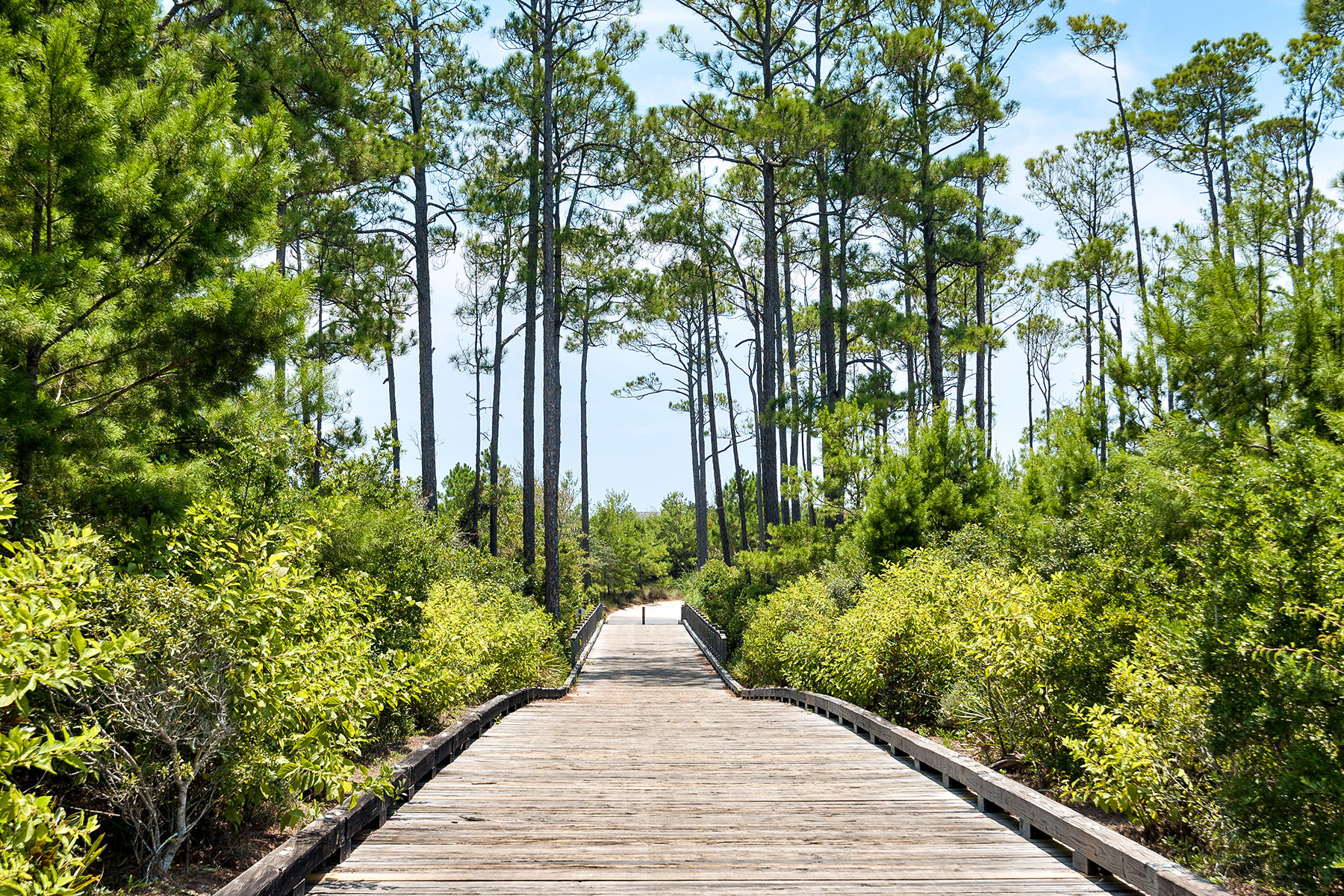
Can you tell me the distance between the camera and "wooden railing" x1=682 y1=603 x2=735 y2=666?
58.0 feet

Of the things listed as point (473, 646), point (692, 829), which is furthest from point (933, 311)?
point (692, 829)

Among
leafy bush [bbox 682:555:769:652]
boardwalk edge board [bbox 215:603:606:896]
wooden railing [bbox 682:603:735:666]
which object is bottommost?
wooden railing [bbox 682:603:735:666]

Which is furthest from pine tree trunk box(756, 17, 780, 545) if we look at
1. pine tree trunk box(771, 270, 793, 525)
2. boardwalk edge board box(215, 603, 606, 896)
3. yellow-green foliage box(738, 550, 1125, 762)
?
boardwalk edge board box(215, 603, 606, 896)

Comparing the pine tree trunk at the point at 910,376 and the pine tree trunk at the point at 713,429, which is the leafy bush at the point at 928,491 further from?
the pine tree trunk at the point at 713,429

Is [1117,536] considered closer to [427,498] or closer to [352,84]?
[352,84]

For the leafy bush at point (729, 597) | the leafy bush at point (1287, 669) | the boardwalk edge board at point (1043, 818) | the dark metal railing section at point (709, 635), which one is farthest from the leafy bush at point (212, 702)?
the dark metal railing section at point (709, 635)

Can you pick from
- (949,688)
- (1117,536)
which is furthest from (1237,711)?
(949,688)

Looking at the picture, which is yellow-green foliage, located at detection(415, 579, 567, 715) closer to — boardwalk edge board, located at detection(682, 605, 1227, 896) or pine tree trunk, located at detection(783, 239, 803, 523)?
boardwalk edge board, located at detection(682, 605, 1227, 896)

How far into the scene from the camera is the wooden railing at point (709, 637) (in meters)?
17.7

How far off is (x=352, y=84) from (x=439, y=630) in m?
9.44

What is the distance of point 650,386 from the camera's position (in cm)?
3244

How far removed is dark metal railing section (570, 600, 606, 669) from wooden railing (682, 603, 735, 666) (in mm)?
2949

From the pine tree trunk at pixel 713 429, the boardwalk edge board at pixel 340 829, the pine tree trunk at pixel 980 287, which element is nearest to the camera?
the boardwalk edge board at pixel 340 829

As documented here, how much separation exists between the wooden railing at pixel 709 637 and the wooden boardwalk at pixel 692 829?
8938 millimetres
